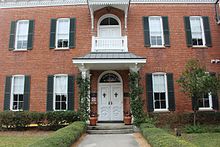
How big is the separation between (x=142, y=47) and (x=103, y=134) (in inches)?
254

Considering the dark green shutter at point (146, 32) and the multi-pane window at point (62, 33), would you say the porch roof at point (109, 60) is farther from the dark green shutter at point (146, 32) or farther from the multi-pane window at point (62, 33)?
the multi-pane window at point (62, 33)

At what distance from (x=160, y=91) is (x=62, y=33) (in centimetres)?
764

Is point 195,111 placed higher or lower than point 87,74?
lower

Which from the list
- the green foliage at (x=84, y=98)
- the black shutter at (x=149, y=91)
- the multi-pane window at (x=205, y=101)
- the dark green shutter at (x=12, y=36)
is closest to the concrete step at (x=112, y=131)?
the green foliage at (x=84, y=98)

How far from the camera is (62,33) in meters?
15.6

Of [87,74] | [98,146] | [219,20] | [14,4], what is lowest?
[98,146]

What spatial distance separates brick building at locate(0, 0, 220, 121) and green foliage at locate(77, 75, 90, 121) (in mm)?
932

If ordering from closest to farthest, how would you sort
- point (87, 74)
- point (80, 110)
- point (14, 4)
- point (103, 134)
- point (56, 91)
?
1. point (103, 134)
2. point (80, 110)
3. point (87, 74)
4. point (56, 91)
5. point (14, 4)

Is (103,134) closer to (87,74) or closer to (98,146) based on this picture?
(98,146)

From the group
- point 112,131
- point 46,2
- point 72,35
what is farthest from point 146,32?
point 46,2

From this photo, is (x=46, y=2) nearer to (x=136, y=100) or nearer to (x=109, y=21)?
(x=109, y=21)

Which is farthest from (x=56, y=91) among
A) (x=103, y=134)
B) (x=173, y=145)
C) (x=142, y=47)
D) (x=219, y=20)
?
(x=219, y=20)

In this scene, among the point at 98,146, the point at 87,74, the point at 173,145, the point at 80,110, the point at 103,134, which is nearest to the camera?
the point at 173,145

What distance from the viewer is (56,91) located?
48.6 ft
